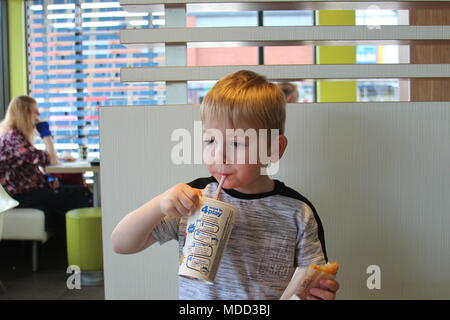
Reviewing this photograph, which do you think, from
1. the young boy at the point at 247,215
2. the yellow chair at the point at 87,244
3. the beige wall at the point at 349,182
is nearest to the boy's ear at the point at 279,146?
the young boy at the point at 247,215

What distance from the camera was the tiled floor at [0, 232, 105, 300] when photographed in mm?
2516

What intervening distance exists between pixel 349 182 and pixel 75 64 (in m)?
4.64

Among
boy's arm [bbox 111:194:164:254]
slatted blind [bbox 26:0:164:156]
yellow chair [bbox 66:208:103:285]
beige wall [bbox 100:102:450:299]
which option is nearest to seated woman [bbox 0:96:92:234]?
yellow chair [bbox 66:208:103:285]

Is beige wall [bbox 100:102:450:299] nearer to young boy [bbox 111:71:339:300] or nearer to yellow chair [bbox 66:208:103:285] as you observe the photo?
young boy [bbox 111:71:339:300]

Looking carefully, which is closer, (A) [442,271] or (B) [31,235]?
(A) [442,271]

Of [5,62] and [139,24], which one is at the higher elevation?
[139,24]

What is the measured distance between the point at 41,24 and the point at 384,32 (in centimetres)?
484

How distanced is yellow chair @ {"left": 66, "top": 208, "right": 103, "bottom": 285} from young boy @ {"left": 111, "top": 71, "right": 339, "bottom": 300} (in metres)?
1.99

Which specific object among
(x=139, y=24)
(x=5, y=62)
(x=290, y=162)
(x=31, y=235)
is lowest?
(x=31, y=235)

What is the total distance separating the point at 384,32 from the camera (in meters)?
1.03

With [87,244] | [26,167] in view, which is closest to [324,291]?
[87,244]

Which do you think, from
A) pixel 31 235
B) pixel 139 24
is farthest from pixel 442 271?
pixel 139 24
